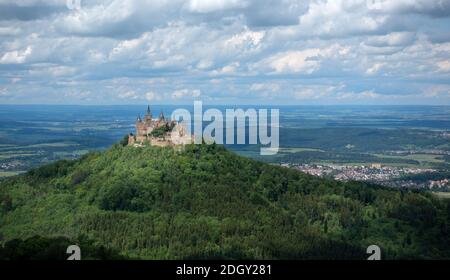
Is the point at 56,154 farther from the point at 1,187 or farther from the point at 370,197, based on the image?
the point at 370,197

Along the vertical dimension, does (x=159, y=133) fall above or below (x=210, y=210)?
above

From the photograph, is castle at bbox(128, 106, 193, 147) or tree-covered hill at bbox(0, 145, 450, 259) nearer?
tree-covered hill at bbox(0, 145, 450, 259)

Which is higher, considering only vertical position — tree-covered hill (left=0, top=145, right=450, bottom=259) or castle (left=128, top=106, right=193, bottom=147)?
castle (left=128, top=106, right=193, bottom=147)

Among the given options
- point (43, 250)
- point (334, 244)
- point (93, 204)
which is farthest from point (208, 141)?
point (43, 250)

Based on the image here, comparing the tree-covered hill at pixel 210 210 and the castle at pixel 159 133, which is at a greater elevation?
the castle at pixel 159 133

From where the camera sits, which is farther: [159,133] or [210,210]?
[159,133]
